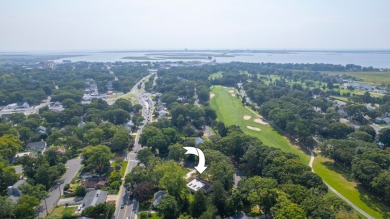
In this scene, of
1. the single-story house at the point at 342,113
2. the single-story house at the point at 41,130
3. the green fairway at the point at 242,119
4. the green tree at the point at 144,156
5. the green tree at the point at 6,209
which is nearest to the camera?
the green tree at the point at 6,209

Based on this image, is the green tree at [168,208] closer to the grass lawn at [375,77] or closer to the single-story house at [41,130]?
the single-story house at [41,130]

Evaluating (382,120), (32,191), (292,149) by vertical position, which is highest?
(32,191)

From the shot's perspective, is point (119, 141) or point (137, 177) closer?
point (137, 177)

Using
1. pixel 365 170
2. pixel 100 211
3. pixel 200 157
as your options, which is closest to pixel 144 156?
pixel 200 157

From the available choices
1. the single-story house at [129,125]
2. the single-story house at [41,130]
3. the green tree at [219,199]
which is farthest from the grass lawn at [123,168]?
the single-story house at [41,130]

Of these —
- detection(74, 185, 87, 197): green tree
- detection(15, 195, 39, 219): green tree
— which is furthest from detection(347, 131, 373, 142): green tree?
detection(15, 195, 39, 219): green tree

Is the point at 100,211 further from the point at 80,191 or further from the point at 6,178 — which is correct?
the point at 6,178
